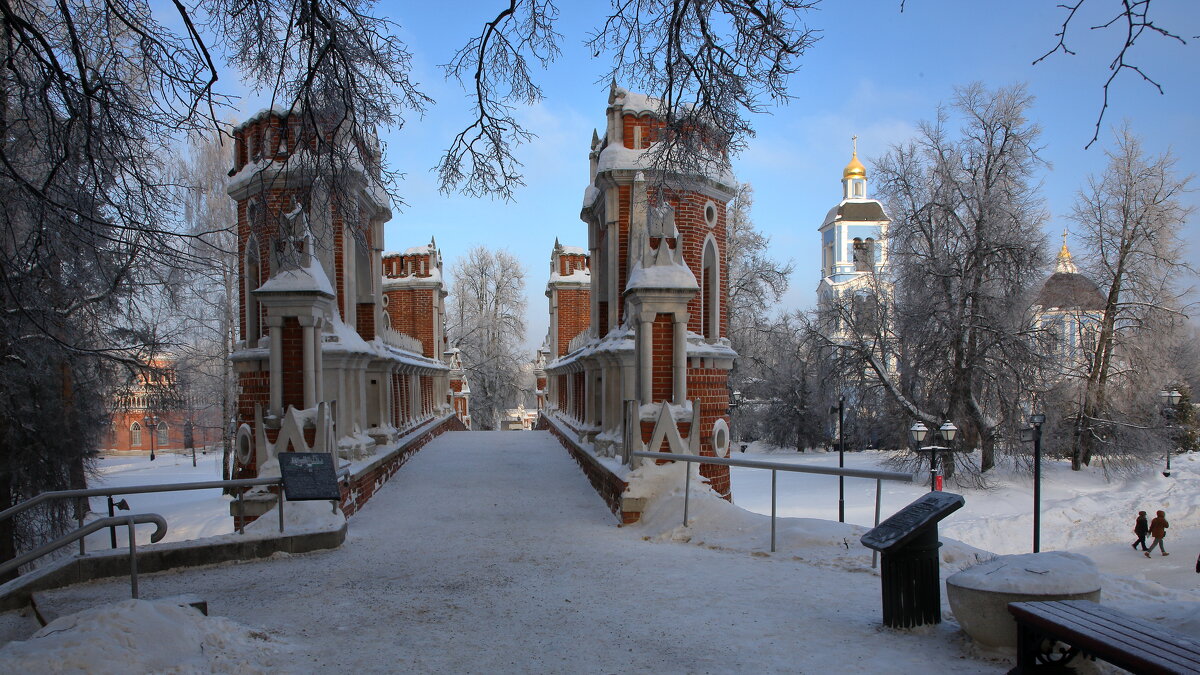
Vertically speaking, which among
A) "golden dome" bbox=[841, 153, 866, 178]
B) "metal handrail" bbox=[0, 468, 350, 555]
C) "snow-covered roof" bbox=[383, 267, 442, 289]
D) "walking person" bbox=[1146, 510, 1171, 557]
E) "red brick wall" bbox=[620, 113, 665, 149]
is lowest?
"walking person" bbox=[1146, 510, 1171, 557]

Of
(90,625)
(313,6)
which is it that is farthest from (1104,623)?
(313,6)

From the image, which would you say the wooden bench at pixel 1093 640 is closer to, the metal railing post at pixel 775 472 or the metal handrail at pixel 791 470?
the metal handrail at pixel 791 470

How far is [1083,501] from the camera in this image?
2016 cm

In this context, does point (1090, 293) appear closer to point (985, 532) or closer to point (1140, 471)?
point (1140, 471)

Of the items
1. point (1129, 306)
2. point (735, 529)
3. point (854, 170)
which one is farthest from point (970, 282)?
point (854, 170)

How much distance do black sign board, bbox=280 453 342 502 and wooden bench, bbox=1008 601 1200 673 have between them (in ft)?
19.4

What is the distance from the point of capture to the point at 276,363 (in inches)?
380

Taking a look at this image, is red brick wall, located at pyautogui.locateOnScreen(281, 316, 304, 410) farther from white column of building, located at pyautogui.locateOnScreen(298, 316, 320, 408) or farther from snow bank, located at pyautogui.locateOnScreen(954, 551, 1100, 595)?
snow bank, located at pyautogui.locateOnScreen(954, 551, 1100, 595)

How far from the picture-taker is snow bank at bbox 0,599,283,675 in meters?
3.40

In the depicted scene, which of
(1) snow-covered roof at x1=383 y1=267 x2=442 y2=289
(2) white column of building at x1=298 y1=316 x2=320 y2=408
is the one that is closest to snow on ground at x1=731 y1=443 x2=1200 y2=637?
(2) white column of building at x1=298 y1=316 x2=320 y2=408

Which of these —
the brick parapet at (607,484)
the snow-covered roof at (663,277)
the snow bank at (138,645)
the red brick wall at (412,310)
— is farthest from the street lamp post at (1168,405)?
the snow bank at (138,645)

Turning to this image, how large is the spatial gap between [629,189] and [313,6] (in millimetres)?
8950

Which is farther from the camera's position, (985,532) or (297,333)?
(985,532)

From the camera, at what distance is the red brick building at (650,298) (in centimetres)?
971
